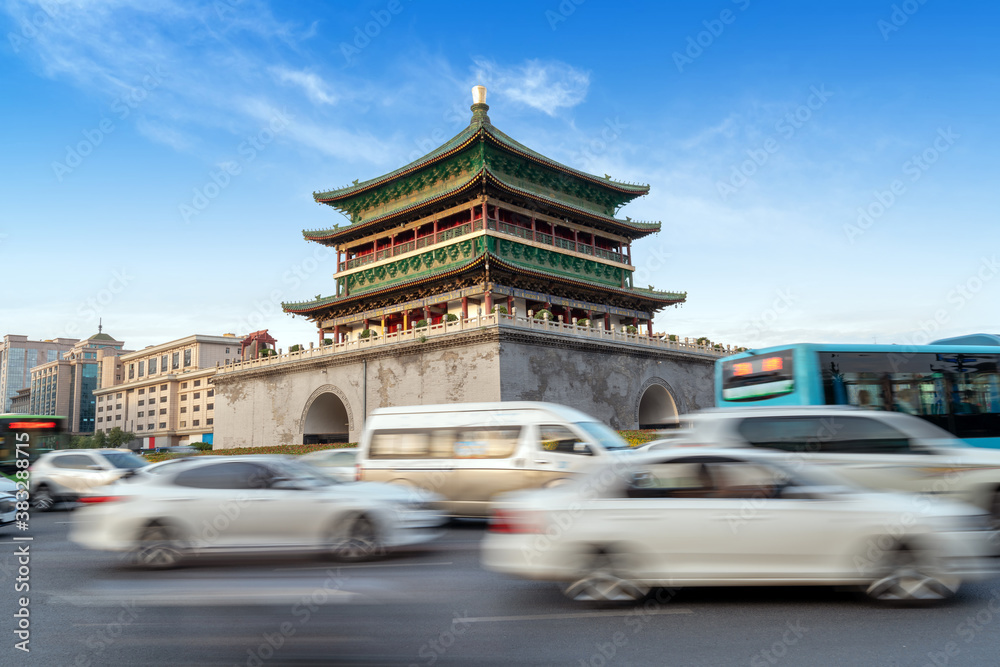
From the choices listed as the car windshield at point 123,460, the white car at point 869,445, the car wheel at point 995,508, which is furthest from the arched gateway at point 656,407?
the car wheel at point 995,508

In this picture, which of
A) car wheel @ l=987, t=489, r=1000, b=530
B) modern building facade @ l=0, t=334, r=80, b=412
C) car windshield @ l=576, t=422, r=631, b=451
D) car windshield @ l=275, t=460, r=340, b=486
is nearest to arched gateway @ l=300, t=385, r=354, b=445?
car windshield @ l=576, t=422, r=631, b=451

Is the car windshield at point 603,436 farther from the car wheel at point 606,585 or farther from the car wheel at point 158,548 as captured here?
the car wheel at point 158,548

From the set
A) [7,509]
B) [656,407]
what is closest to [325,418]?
[656,407]

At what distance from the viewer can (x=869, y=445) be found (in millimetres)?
8672

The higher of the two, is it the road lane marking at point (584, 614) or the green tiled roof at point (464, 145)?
the green tiled roof at point (464, 145)

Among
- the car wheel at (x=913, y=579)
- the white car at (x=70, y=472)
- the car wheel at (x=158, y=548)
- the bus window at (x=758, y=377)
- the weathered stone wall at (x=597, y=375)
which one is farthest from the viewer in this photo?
the weathered stone wall at (x=597, y=375)

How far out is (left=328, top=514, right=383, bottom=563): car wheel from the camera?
780 centimetres

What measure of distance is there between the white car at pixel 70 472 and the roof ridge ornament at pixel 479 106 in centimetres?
2605

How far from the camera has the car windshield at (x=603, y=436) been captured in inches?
435

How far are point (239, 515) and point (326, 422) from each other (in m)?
32.0

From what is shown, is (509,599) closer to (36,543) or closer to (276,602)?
→ (276,602)

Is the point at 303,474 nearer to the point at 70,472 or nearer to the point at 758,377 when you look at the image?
the point at 758,377

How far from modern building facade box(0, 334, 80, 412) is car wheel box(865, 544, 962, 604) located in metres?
161

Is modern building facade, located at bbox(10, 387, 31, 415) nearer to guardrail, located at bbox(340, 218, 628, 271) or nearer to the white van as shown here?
guardrail, located at bbox(340, 218, 628, 271)
